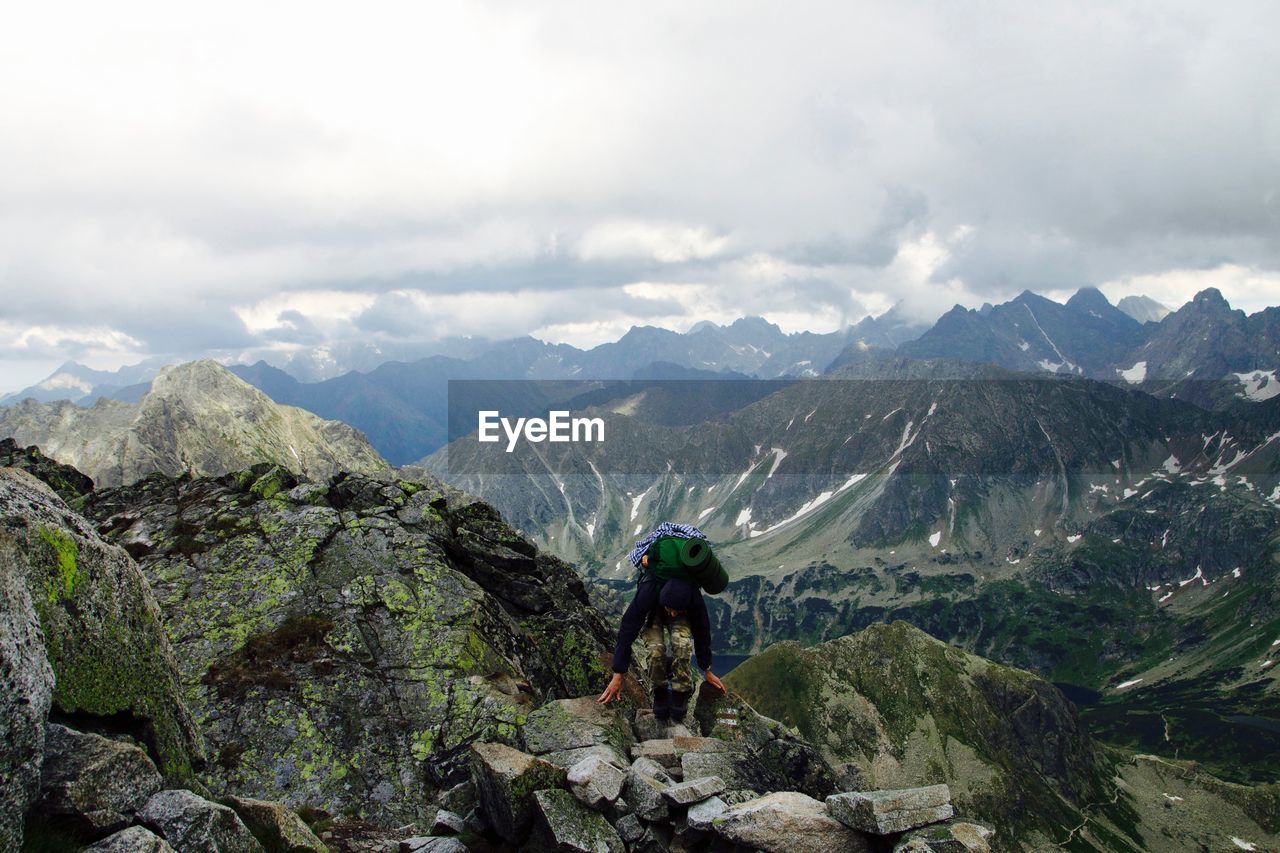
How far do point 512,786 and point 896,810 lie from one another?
23.7ft

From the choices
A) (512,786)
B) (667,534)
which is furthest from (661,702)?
(512,786)

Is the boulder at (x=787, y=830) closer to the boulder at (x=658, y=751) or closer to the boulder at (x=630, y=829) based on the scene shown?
the boulder at (x=630, y=829)

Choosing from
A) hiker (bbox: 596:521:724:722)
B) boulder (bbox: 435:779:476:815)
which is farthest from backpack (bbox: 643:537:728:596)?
boulder (bbox: 435:779:476:815)

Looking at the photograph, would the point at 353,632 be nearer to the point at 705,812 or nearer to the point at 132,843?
the point at 705,812

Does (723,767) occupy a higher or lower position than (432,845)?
higher

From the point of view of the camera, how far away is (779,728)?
810 inches

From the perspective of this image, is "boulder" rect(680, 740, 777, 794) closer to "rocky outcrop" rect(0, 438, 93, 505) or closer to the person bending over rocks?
the person bending over rocks

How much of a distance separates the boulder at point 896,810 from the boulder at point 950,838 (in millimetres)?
172

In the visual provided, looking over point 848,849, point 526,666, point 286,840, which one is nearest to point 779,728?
point 848,849

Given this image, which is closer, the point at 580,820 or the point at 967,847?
the point at 967,847

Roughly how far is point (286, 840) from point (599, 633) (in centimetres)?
2358

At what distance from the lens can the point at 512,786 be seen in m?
13.9

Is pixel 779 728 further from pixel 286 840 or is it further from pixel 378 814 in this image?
pixel 286 840

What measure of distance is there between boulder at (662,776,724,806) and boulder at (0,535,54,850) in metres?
10.0
